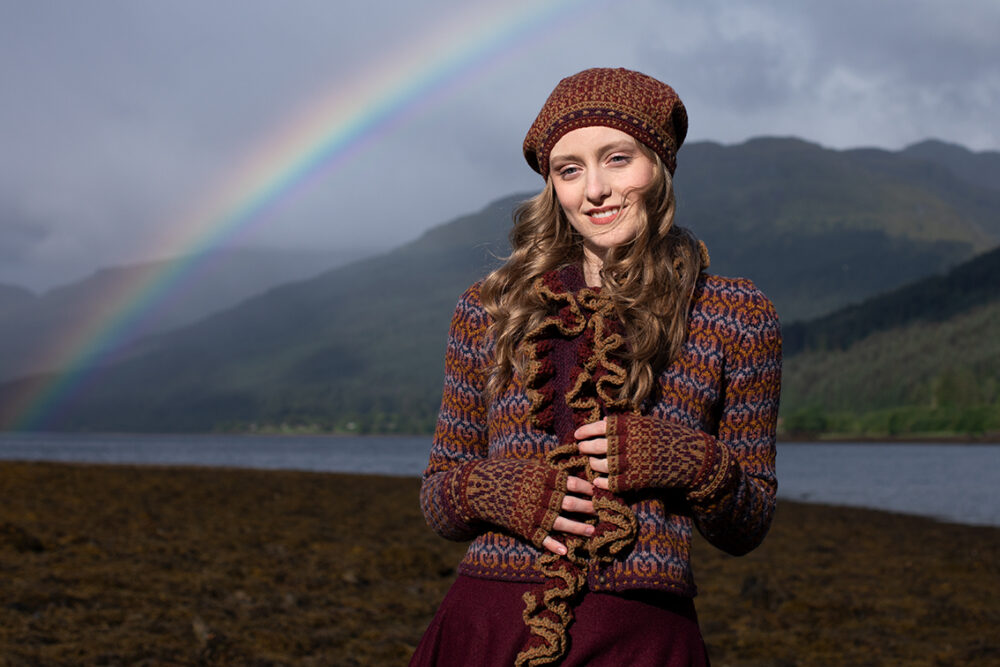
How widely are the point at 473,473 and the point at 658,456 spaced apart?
0.46m

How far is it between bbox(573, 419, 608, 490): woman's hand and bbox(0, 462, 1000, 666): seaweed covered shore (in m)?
6.08

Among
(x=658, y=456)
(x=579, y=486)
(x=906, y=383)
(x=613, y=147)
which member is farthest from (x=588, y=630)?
(x=906, y=383)

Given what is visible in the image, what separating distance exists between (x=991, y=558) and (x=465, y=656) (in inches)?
768

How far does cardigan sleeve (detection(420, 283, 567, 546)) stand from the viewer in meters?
2.30

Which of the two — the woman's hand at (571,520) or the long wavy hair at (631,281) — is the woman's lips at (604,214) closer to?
the long wavy hair at (631,281)

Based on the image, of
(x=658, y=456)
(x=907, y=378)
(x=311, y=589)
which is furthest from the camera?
(x=907, y=378)

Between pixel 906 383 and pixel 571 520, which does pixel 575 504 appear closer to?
pixel 571 520

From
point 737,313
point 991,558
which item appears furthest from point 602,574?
point 991,558

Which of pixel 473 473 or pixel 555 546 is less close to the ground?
pixel 473 473

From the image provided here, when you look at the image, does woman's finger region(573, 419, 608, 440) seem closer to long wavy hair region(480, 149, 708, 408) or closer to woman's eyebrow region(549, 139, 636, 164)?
long wavy hair region(480, 149, 708, 408)

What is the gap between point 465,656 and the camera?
2408 mm

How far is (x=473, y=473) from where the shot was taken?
2426 mm

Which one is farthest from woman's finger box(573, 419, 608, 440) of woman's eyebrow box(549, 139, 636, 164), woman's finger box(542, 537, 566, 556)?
woman's eyebrow box(549, 139, 636, 164)

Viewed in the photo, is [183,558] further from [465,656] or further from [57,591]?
[465,656]
